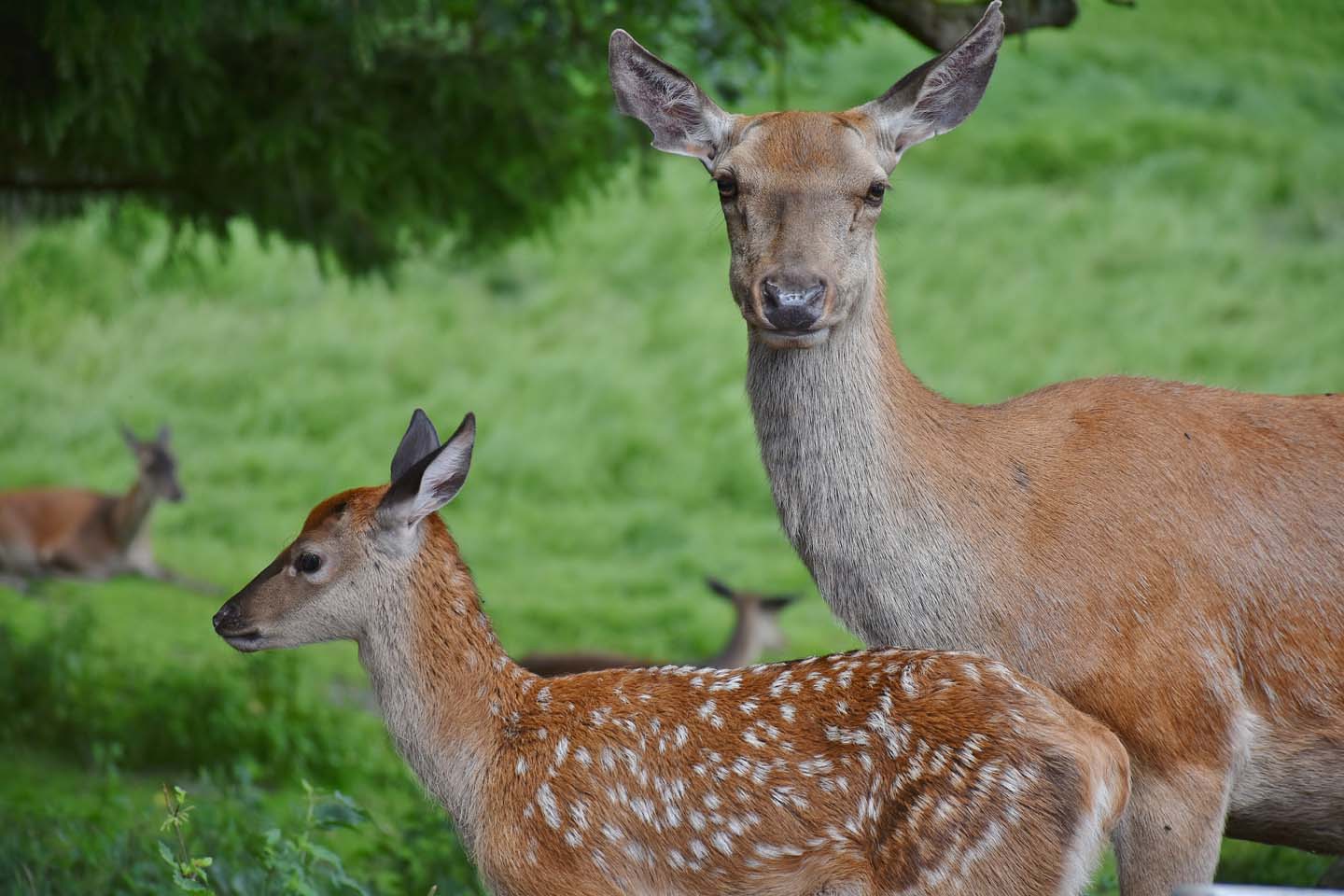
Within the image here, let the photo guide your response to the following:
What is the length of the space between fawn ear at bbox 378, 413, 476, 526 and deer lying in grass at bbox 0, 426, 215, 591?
7.91 meters

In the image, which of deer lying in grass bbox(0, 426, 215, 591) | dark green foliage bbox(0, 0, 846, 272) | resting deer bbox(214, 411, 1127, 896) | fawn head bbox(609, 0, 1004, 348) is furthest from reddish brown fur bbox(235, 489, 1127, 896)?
deer lying in grass bbox(0, 426, 215, 591)

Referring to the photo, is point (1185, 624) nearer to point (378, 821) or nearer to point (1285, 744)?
point (1285, 744)

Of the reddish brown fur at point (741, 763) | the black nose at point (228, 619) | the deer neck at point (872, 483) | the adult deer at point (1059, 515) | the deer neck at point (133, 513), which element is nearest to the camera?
the reddish brown fur at point (741, 763)

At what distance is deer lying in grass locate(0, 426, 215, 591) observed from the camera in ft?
39.1

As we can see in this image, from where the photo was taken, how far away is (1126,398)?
445cm

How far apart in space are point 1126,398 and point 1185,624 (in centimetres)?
66

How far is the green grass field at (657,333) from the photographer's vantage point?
1258 cm

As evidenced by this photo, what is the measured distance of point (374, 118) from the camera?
6.98 metres

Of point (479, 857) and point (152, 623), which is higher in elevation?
point (479, 857)

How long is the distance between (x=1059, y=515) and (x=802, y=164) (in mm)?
1035

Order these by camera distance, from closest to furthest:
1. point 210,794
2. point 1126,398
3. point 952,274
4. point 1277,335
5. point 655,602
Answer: point 1126,398 < point 210,794 < point 655,602 < point 1277,335 < point 952,274

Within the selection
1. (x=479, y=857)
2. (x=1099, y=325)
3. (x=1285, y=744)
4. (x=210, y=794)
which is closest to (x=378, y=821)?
(x=210, y=794)

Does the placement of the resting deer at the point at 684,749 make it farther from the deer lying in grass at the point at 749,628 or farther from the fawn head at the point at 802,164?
the deer lying in grass at the point at 749,628

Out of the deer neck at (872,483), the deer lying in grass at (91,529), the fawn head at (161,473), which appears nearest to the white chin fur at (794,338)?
the deer neck at (872,483)
